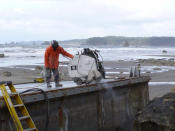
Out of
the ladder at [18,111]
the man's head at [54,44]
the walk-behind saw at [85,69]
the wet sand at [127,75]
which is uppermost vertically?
the man's head at [54,44]

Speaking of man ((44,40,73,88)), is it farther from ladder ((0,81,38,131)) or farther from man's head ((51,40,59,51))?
ladder ((0,81,38,131))

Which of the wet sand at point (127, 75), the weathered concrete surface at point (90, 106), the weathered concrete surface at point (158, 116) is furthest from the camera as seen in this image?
the wet sand at point (127, 75)

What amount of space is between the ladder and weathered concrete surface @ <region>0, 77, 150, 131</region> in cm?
13

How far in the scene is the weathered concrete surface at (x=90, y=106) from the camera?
5836mm

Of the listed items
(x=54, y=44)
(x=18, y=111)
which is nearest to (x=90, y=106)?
(x=54, y=44)

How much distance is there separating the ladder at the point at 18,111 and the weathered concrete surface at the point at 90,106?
13 cm

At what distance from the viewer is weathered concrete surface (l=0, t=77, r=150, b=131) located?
230 inches

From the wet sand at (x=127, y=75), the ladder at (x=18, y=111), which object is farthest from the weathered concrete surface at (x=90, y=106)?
the wet sand at (x=127, y=75)

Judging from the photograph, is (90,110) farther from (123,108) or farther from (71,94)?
(123,108)

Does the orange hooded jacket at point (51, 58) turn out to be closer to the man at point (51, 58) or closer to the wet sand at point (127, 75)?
the man at point (51, 58)

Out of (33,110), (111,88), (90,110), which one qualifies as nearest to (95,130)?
(90,110)

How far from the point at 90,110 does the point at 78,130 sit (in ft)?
2.06

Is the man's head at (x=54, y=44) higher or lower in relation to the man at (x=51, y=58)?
higher

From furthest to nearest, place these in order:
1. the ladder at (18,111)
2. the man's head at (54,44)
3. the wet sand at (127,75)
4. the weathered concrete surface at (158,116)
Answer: the wet sand at (127,75) < the man's head at (54,44) < the weathered concrete surface at (158,116) < the ladder at (18,111)
